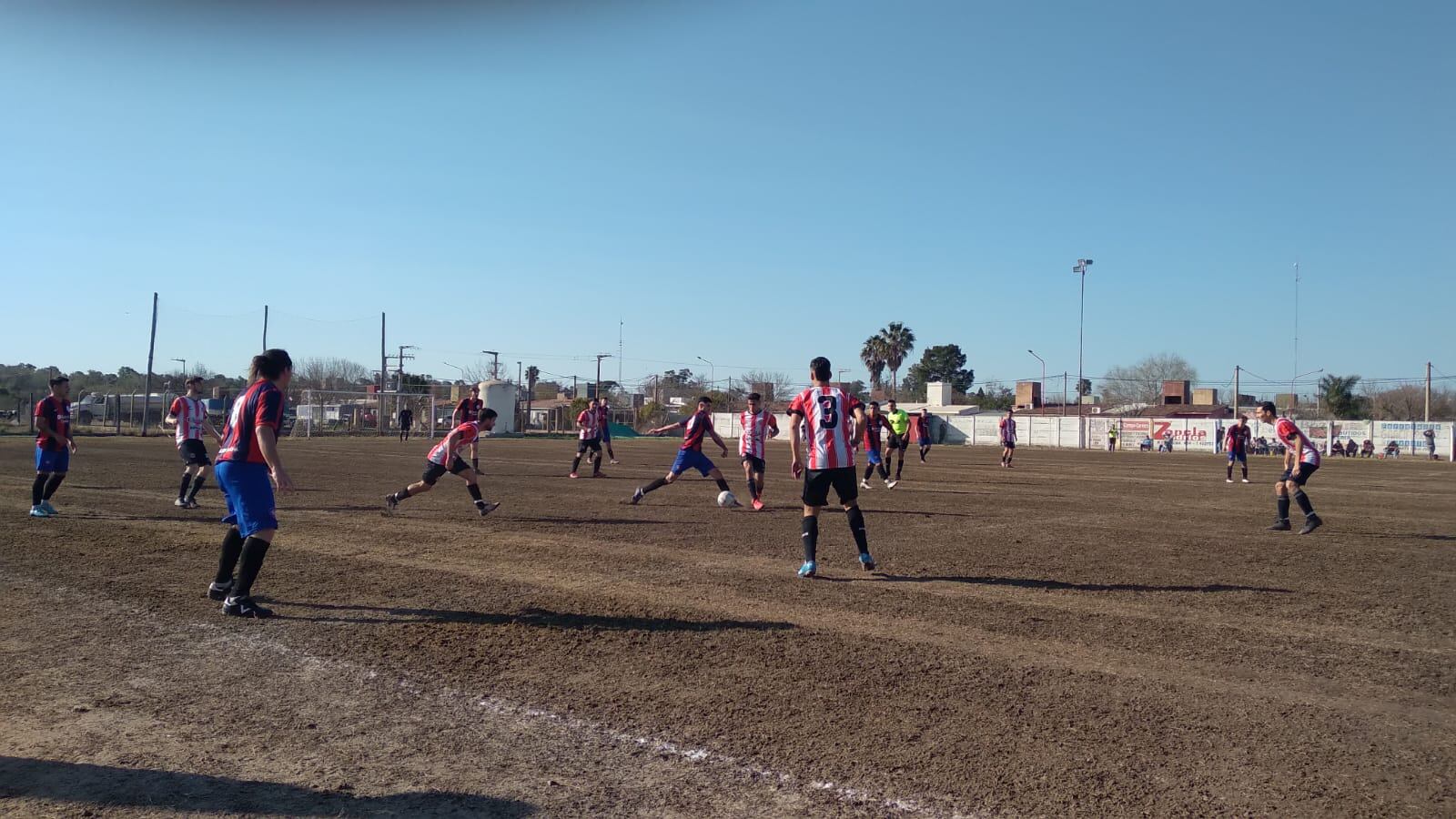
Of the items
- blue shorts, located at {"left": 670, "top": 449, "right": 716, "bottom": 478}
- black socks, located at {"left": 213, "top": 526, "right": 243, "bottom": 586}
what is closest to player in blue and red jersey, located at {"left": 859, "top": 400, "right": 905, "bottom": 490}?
blue shorts, located at {"left": 670, "top": 449, "right": 716, "bottom": 478}

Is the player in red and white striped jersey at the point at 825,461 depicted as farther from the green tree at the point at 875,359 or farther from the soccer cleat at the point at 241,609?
the green tree at the point at 875,359

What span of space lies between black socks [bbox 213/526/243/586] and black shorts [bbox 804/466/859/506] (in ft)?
14.6

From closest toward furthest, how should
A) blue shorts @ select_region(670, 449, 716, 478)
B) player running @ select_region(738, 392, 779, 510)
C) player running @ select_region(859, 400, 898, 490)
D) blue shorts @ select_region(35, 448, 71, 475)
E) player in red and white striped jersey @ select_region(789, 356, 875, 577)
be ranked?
player in red and white striped jersey @ select_region(789, 356, 875, 577) < blue shorts @ select_region(35, 448, 71, 475) < blue shorts @ select_region(670, 449, 716, 478) < player running @ select_region(738, 392, 779, 510) < player running @ select_region(859, 400, 898, 490)

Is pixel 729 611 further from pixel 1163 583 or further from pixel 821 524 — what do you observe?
pixel 821 524

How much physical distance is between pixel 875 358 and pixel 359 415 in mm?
46527

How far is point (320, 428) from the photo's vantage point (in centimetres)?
5688

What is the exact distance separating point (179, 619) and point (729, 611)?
3734 millimetres

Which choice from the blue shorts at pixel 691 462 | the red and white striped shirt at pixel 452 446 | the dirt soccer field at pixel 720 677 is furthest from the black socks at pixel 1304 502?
the red and white striped shirt at pixel 452 446

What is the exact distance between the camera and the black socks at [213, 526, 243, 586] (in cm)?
661

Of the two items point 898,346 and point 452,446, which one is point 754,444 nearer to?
point 452,446

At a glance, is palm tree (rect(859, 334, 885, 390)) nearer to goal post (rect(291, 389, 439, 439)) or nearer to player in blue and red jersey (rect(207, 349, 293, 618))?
goal post (rect(291, 389, 439, 439))

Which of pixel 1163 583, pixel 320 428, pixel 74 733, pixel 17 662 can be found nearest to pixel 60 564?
pixel 17 662

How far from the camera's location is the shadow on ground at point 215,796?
3443 millimetres

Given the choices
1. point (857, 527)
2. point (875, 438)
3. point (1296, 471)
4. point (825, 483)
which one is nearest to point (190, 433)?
point (825, 483)
